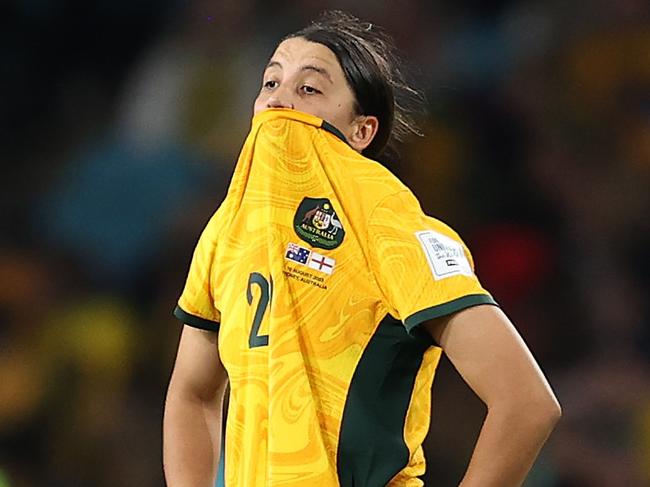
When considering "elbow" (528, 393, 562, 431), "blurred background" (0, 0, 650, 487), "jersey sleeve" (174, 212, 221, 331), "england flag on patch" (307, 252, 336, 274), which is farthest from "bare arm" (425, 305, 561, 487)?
"blurred background" (0, 0, 650, 487)

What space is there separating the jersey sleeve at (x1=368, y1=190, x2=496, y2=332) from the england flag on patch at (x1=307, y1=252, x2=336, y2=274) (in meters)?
0.05

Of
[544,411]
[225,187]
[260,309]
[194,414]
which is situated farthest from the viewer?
[225,187]

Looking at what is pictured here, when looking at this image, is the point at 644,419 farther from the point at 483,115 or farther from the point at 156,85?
the point at 156,85

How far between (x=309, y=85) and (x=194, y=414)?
1.53 feet

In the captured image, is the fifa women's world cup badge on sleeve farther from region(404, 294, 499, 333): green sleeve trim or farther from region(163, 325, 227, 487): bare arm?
region(163, 325, 227, 487): bare arm

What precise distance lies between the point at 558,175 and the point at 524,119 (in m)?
0.17

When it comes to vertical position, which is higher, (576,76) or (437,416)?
(576,76)

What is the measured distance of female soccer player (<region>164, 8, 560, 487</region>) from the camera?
1.24 metres

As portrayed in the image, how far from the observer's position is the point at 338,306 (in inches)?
51.0

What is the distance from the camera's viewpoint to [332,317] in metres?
1.29

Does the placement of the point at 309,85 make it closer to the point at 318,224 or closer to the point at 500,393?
the point at 318,224

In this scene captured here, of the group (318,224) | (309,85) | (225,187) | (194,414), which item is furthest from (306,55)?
(225,187)

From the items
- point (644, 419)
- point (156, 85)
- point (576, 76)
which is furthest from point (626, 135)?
point (156, 85)

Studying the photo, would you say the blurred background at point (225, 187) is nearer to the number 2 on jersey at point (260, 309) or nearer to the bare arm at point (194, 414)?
the bare arm at point (194, 414)
